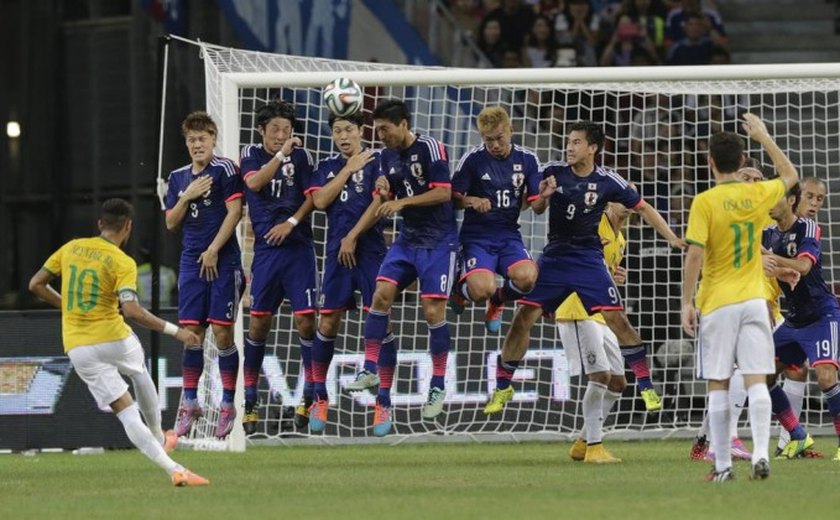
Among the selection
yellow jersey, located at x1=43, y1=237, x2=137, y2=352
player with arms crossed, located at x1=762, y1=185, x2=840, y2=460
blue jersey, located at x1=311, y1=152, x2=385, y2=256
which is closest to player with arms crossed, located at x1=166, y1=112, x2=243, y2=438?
blue jersey, located at x1=311, y1=152, x2=385, y2=256

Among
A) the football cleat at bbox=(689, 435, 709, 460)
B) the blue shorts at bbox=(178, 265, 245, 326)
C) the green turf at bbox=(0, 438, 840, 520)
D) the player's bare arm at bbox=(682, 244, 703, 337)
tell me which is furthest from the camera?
the blue shorts at bbox=(178, 265, 245, 326)

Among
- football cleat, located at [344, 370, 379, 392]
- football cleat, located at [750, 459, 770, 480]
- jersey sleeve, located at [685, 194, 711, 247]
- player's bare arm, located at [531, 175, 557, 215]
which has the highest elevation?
player's bare arm, located at [531, 175, 557, 215]

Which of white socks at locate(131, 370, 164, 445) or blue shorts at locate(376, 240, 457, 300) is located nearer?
white socks at locate(131, 370, 164, 445)

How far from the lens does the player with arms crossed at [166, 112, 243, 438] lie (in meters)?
15.0

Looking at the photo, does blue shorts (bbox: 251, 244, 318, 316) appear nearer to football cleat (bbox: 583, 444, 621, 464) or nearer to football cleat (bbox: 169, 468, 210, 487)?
football cleat (bbox: 583, 444, 621, 464)

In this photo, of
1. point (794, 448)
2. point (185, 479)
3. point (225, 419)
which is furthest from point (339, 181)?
point (794, 448)

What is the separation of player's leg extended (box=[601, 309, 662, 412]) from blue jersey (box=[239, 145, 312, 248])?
9.66 ft

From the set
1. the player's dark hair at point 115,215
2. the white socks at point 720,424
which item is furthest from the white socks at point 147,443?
the white socks at point 720,424

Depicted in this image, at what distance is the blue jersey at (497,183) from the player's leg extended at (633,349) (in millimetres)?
1162

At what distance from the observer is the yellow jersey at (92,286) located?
1187cm

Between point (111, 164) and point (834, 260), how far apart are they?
354 inches

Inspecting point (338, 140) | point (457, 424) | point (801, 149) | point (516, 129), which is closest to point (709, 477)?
point (338, 140)

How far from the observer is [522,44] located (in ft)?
74.7

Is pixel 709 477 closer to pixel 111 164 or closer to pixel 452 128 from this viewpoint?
pixel 452 128
